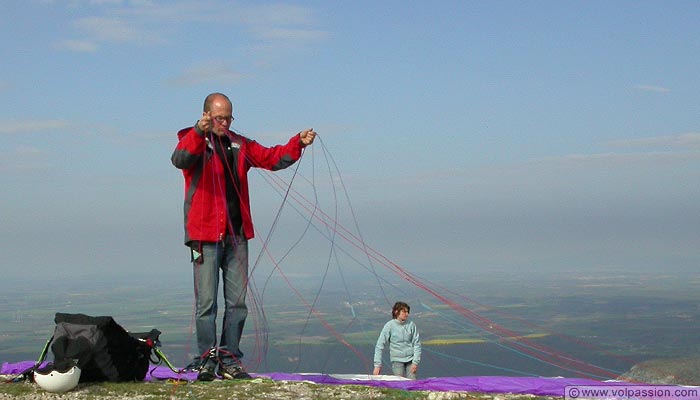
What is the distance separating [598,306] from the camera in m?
118

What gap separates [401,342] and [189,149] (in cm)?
461

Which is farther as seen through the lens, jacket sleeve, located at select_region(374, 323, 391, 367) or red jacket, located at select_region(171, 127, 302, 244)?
jacket sleeve, located at select_region(374, 323, 391, 367)

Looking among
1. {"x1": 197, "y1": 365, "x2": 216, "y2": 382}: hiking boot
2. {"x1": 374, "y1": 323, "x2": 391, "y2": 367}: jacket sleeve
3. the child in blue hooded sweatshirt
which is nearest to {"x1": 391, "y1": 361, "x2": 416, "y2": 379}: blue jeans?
the child in blue hooded sweatshirt

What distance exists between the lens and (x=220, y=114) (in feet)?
27.2

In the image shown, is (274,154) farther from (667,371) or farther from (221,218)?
(667,371)

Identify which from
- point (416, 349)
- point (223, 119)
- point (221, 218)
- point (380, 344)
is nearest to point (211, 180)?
point (221, 218)

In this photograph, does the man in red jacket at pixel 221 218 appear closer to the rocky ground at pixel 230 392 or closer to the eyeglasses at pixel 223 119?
the eyeglasses at pixel 223 119

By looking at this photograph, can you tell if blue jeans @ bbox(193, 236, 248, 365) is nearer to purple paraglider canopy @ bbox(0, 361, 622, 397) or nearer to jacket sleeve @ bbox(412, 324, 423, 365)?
purple paraglider canopy @ bbox(0, 361, 622, 397)

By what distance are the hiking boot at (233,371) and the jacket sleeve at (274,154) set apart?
231 centimetres

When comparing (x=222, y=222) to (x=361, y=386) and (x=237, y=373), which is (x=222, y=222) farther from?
(x=361, y=386)

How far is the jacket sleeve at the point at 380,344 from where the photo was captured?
10570 millimetres

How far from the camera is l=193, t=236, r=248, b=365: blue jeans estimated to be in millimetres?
8484

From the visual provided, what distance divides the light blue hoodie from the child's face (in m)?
0.06

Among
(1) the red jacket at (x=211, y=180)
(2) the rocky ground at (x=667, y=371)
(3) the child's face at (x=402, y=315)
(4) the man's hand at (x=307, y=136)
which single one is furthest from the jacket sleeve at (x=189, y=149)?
(2) the rocky ground at (x=667, y=371)
